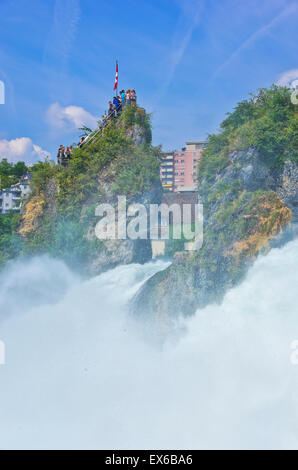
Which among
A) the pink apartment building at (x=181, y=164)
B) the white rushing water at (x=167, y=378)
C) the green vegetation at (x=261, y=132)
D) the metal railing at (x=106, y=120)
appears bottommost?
the white rushing water at (x=167, y=378)

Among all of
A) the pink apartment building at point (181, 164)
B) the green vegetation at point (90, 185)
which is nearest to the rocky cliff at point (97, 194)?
the green vegetation at point (90, 185)

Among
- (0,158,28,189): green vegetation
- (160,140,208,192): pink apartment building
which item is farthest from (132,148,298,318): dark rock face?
(160,140,208,192): pink apartment building

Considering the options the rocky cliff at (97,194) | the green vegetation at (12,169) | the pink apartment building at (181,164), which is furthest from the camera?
the pink apartment building at (181,164)

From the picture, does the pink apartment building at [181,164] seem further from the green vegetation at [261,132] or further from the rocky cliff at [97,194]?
the green vegetation at [261,132]

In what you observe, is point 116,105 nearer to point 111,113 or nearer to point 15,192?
point 111,113

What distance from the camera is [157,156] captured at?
78.9 ft

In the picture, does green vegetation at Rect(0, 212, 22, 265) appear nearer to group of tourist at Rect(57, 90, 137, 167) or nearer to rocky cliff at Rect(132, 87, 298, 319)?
group of tourist at Rect(57, 90, 137, 167)

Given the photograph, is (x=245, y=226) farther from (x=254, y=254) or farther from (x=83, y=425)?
(x=83, y=425)

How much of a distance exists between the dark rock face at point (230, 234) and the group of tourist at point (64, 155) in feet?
42.7

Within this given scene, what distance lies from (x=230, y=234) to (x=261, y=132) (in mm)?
4972

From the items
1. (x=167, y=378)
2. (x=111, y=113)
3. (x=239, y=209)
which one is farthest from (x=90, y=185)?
(x=167, y=378)

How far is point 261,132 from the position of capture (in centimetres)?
1653

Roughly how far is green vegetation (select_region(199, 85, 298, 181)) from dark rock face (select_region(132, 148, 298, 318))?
43cm

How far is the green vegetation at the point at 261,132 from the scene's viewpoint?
16.4m
